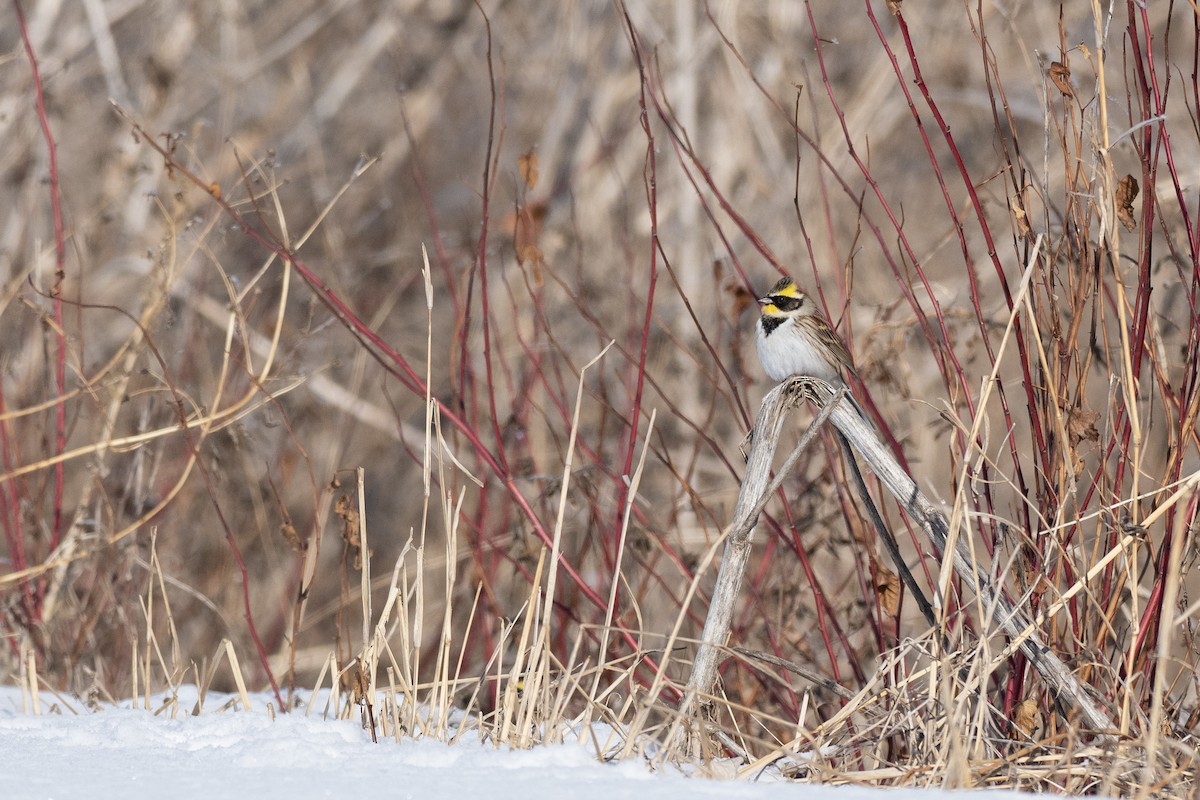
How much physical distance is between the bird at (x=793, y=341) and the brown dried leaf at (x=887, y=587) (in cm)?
104

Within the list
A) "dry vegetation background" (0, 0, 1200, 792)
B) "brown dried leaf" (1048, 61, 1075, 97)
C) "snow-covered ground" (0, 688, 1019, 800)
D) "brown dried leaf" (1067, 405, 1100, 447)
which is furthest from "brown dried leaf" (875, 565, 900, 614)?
"brown dried leaf" (1048, 61, 1075, 97)

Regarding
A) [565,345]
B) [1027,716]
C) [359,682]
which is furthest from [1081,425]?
[565,345]

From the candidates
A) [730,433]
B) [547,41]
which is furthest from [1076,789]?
[547,41]

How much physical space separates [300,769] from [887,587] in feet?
4.81

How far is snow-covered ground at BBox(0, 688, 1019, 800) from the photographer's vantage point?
2076mm

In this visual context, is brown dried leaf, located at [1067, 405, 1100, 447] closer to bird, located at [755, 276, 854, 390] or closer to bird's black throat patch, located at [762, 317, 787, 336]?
bird, located at [755, 276, 854, 390]

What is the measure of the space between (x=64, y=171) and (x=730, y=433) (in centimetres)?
487

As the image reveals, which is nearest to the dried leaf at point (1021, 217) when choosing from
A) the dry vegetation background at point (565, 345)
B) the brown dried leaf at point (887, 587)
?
the dry vegetation background at point (565, 345)

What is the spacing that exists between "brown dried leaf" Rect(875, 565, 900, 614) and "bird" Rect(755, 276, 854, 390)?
1.04 metres

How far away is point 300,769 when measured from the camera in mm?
2299

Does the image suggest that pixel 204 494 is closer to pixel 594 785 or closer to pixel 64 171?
pixel 64 171

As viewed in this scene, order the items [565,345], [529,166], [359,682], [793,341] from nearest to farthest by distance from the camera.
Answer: [359,682]
[529,166]
[793,341]
[565,345]

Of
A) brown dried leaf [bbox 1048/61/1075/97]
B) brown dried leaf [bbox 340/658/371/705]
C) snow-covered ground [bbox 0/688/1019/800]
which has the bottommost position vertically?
snow-covered ground [bbox 0/688/1019/800]

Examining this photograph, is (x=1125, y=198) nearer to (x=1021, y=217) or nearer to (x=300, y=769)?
(x=1021, y=217)
